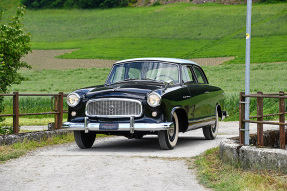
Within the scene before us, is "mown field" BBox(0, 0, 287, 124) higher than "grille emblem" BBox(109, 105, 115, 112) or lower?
higher

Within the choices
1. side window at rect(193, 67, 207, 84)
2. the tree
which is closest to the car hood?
side window at rect(193, 67, 207, 84)

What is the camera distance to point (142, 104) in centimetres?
1079

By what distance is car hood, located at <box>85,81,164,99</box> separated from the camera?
35.7 feet

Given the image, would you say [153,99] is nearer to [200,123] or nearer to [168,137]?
[168,137]

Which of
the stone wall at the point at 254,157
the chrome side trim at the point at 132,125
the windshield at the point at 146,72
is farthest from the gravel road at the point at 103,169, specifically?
the windshield at the point at 146,72

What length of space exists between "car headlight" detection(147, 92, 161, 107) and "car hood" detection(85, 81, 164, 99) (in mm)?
148

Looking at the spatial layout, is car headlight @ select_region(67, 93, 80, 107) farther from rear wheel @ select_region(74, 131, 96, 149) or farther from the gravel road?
the gravel road

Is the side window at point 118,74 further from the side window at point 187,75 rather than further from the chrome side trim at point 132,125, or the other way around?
the chrome side trim at point 132,125

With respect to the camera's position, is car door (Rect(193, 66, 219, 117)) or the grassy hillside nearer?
car door (Rect(193, 66, 219, 117))

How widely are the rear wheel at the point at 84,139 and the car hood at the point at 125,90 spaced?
2.89 feet

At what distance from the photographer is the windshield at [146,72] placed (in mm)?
12062

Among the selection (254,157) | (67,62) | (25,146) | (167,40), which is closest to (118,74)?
(25,146)

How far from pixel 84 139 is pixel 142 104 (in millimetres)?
1754

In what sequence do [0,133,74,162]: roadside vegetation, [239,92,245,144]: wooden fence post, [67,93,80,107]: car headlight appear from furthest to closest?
[67,93,80,107]: car headlight < [0,133,74,162]: roadside vegetation < [239,92,245,144]: wooden fence post
